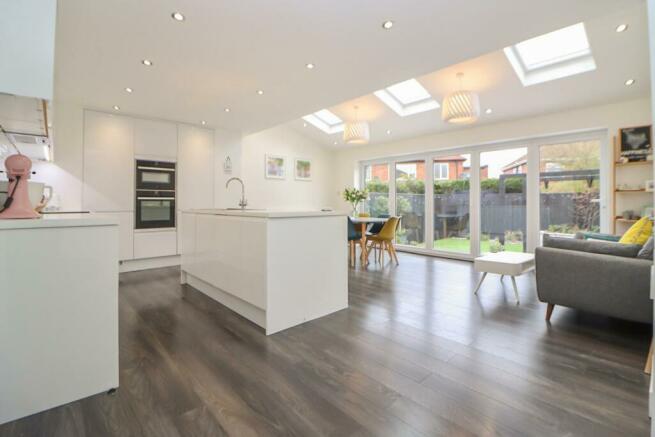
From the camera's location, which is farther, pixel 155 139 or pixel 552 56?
pixel 155 139

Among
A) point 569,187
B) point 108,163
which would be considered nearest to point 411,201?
point 569,187

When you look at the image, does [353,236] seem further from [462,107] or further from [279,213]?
[279,213]

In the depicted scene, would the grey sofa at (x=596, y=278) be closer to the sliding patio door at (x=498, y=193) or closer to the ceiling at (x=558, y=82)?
the ceiling at (x=558, y=82)

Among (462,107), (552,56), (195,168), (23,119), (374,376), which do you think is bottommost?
(374,376)

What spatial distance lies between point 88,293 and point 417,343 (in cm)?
199

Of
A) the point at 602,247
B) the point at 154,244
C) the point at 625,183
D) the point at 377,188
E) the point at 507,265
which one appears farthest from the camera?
the point at 377,188

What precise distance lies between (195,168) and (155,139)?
0.71m

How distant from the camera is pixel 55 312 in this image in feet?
4.78

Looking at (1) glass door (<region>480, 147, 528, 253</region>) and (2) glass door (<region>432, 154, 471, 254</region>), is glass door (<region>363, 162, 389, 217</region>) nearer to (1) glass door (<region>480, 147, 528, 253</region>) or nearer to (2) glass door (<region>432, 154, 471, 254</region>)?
(2) glass door (<region>432, 154, 471, 254</region>)

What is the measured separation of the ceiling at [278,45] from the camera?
7.30 ft

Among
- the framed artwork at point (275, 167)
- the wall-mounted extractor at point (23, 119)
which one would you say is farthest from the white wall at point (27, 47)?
the framed artwork at point (275, 167)

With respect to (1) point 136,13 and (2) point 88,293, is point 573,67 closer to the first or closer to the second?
(1) point 136,13

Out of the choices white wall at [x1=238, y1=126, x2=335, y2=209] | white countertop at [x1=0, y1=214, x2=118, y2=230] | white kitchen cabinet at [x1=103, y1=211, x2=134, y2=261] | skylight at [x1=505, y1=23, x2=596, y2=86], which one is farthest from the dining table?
white countertop at [x1=0, y1=214, x2=118, y2=230]

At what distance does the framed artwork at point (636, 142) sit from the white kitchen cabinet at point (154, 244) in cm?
633
